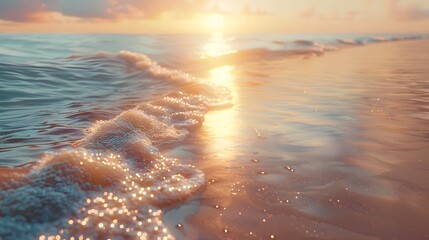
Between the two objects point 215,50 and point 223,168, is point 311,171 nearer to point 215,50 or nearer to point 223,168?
point 223,168

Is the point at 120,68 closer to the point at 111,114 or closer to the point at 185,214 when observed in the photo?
the point at 111,114

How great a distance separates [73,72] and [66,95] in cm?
334

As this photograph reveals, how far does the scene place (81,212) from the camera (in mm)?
2240

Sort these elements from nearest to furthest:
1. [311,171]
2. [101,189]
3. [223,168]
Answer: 1. [101,189]
2. [311,171]
3. [223,168]

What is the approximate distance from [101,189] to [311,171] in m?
1.64

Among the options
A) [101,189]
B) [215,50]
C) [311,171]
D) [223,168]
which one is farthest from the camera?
[215,50]

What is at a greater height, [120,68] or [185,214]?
[185,214]

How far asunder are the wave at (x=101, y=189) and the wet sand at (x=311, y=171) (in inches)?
7.4

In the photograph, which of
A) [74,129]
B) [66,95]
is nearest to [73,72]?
[66,95]

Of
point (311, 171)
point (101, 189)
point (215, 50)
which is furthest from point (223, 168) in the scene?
point (215, 50)

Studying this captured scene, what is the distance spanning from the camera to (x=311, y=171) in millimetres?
2879

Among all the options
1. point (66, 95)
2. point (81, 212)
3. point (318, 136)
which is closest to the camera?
point (81, 212)

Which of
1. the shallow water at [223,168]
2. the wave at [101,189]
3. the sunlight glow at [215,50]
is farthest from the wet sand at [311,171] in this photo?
the sunlight glow at [215,50]

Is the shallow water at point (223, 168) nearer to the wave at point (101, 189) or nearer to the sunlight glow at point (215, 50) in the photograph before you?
the wave at point (101, 189)
